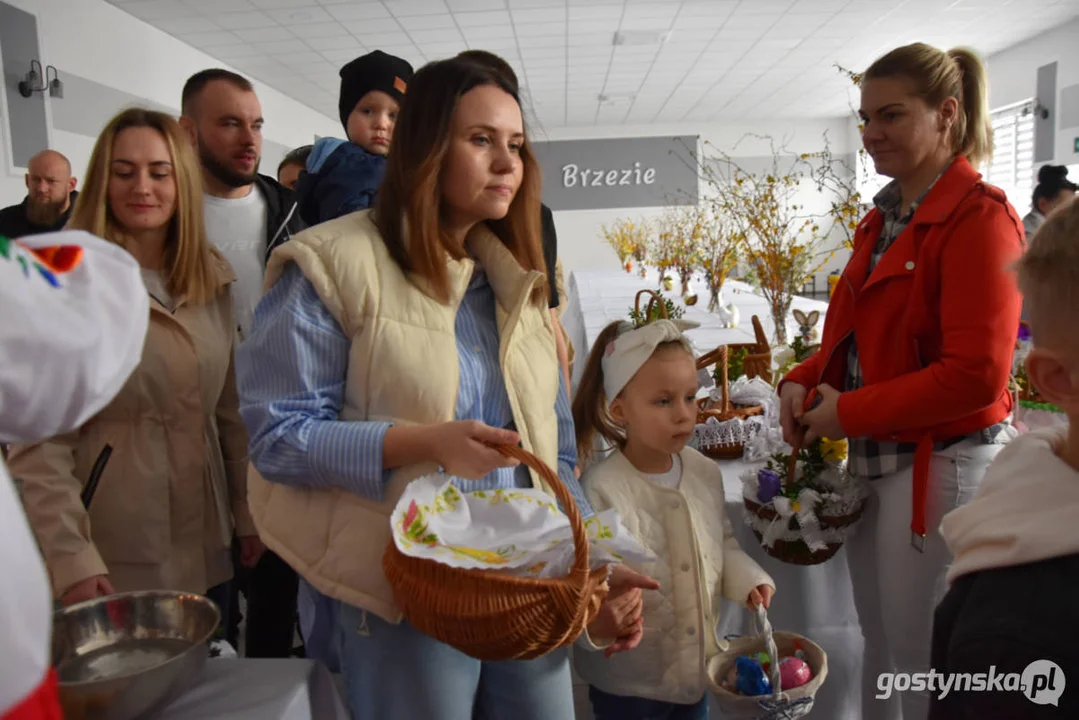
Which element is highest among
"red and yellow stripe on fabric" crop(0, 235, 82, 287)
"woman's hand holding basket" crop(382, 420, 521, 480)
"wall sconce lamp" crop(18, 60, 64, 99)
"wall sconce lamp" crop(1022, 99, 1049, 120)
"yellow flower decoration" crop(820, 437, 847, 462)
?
"wall sconce lamp" crop(1022, 99, 1049, 120)

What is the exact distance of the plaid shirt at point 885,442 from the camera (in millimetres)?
1447

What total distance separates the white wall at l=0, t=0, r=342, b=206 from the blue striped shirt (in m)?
3.93

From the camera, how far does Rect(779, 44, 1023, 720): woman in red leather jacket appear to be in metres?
1.31

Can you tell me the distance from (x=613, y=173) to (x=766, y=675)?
13773 millimetres

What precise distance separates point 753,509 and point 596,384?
439mm

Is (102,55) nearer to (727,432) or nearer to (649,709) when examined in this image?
(727,432)

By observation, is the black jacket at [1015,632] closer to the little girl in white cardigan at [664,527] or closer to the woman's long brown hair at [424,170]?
the little girl in white cardigan at [664,527]

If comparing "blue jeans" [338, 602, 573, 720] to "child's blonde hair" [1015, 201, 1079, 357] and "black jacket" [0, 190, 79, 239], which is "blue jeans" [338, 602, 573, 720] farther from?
"black jacket" [0, 190, 79, 239]

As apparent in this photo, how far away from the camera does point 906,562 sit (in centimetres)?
144

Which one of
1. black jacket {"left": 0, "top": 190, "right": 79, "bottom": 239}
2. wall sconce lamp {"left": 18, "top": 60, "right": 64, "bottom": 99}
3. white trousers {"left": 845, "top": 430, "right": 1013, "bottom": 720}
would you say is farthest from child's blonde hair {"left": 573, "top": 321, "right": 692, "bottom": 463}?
wall sconce lamp {"left": 18, "top": 60, "right": 64, "bottom": 99}

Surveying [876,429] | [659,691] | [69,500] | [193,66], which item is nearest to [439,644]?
[659,691]

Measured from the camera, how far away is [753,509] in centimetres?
160

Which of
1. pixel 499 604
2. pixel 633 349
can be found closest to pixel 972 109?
pixel 633 349

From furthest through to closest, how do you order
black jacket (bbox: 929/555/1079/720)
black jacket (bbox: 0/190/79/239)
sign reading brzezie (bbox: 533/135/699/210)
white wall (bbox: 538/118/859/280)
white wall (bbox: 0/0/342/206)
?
sign reading brzezie (bbox: 533/135/699/210), white wall (bbox: 538/118/859/280), white wall (bbox: 0/0/342/206), black jacket (bbox: 0/190/79/239), black jacket (bbox: 929/555/1079/720)
